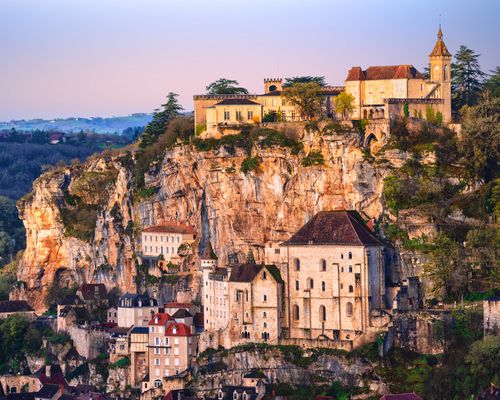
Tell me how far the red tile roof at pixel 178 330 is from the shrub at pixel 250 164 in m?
11.0

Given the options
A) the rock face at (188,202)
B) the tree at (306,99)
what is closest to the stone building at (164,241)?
the rock face at (188,202)

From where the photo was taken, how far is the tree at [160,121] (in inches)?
5049

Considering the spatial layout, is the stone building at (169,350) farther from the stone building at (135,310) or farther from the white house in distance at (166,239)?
the white house in distance at (166,239)

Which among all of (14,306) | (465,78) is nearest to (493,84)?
(465,78)

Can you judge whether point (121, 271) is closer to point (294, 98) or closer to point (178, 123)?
point (178, 123)

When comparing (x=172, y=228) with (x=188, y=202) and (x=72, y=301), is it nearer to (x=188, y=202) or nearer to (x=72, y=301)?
(x=188, y=202)

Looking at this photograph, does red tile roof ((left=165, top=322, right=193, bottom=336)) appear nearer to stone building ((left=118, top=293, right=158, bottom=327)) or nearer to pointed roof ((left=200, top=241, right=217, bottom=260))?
pointed roof ((left=200, top=241, right=217, bottom=260))

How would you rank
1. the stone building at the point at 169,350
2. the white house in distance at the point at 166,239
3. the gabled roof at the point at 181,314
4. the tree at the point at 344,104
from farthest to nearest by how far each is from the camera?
the white house in distance at the point at 166,239 → the tree at the point at 344,104 → the gabled roof at the point at 181,314 → the stone building at the point at 169,350

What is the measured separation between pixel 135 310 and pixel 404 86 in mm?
22377

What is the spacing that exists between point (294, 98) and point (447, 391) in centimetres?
2761

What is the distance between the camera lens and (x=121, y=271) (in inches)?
4722

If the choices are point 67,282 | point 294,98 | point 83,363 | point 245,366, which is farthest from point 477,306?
point 67,282

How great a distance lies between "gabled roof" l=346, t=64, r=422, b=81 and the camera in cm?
10981

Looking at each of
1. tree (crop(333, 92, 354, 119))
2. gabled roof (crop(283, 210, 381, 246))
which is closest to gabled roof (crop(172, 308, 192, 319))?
gabled roof (crop(283, 210, 381, 246))
